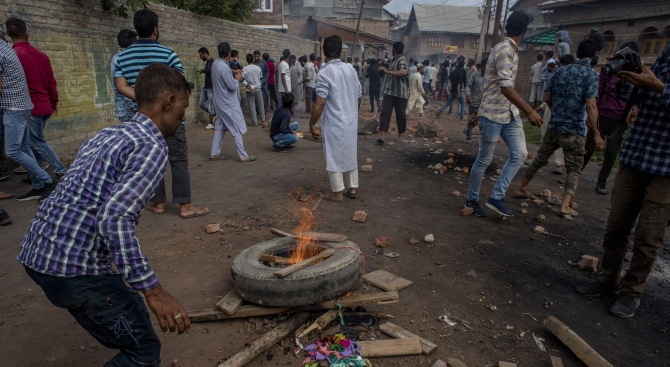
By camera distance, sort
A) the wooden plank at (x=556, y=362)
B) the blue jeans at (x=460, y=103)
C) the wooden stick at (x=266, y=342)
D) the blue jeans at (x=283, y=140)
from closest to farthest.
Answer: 1. the wooden stick at (x=266, y=342)
2. the wooden plank at (x=556, y=362)
3. the blue jeans at (x=283, y=140)
4. the blue jeans at (x=460, y=103)

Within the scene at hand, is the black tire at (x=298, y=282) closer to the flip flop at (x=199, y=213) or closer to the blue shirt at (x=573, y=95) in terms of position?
the flip flop at (x=199, y=213)

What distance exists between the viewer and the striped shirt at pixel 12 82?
439cm

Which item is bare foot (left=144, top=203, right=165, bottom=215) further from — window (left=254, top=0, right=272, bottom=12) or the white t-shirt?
window (left=254, top=0, right=272, bottom=12)

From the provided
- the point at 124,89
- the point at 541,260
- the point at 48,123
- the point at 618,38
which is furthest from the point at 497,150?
the point at 618,38

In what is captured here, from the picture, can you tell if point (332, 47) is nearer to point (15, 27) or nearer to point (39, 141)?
point (15, 27)

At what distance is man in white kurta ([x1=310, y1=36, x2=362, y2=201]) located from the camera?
15.6 feet

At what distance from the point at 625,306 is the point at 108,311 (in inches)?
137

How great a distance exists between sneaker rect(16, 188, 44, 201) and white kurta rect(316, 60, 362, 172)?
3.76 metres

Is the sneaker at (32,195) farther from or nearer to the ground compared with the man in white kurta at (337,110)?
nearer to the ground

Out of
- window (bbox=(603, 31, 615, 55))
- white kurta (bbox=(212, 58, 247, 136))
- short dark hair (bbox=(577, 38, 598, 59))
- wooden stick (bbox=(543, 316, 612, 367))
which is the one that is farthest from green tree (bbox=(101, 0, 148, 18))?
window (bbox=(603, 31, 615, 55))

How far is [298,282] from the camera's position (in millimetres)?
2582

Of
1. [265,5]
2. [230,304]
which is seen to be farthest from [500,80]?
[265,5]

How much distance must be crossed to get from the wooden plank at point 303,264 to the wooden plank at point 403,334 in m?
0.67

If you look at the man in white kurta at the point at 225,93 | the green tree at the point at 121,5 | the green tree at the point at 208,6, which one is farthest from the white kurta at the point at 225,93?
the green tree at the point at 208,6
